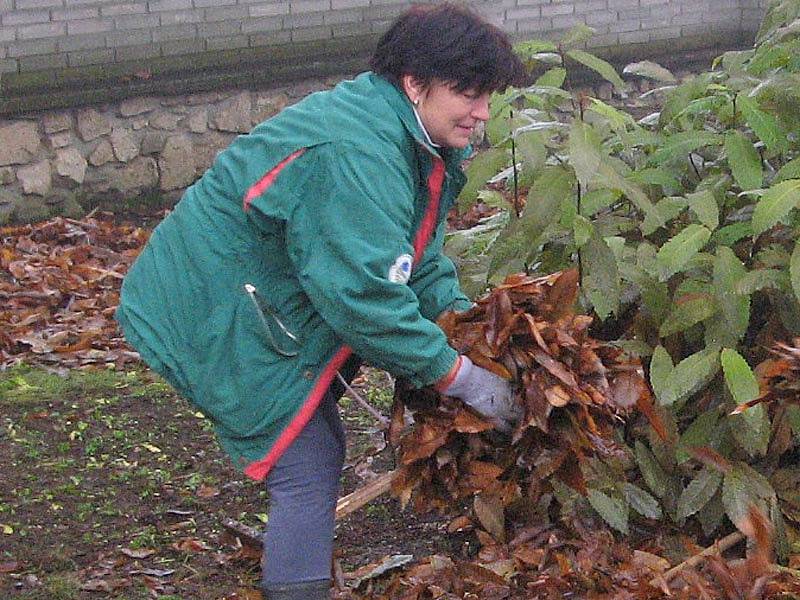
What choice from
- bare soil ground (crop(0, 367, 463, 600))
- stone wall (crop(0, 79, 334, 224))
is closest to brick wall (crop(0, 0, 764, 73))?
stone wall (crop(0, 79, 334, 224))

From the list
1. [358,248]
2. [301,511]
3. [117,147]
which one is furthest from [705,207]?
[117,147]

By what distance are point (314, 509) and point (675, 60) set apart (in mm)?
7152

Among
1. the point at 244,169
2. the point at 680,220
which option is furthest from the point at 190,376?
the point at 680,220

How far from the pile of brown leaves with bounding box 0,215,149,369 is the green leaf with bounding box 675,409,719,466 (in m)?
2.79

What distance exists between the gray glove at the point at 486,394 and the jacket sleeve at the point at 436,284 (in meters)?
0.33

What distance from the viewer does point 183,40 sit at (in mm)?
7840

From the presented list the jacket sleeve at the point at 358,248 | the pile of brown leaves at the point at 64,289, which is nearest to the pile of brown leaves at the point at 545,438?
the jacket sleeve at the point at 358,248

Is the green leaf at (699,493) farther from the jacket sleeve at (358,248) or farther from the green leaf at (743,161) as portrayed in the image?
the jacket sleeve at (358,248)

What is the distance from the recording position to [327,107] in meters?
2.86

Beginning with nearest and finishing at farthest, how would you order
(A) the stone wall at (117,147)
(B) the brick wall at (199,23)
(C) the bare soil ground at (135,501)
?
1. (C) the bare soil ground at (135,501)
2. (B) the brick wall at (199,23)
3. (A) the stone wall at (117,147)

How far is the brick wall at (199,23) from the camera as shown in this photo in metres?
7.45

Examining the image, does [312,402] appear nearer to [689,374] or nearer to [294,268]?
[294,268]

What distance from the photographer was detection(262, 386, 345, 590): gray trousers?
3010mm

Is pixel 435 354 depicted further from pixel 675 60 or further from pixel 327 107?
pixel 675 60
